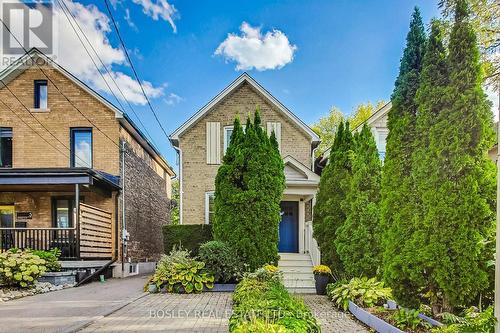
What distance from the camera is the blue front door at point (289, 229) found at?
13203mm

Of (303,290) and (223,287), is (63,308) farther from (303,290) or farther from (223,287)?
(303,290)

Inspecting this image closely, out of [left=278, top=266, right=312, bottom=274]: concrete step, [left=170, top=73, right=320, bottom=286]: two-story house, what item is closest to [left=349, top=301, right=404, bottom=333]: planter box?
[left=278, top=266, right=312, bottom=274]: concrete step

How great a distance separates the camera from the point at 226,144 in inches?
526

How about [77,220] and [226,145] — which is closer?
[77,220]

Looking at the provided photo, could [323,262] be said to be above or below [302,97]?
below

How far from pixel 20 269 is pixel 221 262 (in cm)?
515

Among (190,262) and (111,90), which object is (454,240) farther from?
(111,90)

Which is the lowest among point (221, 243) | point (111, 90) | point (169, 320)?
point (169, 320)

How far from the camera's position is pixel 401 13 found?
8.88m

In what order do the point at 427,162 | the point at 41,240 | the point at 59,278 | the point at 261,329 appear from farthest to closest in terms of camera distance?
the point at 41,240 → the point at 59,278 → the point at 427,162 → the point at 261,329

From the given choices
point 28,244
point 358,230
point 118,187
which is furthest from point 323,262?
point 28,244

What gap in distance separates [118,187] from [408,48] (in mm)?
10579

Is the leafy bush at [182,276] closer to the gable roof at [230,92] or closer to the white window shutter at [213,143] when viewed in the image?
the white window shutter at [213,143]

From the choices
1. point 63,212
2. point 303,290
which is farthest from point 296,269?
point 63,212
